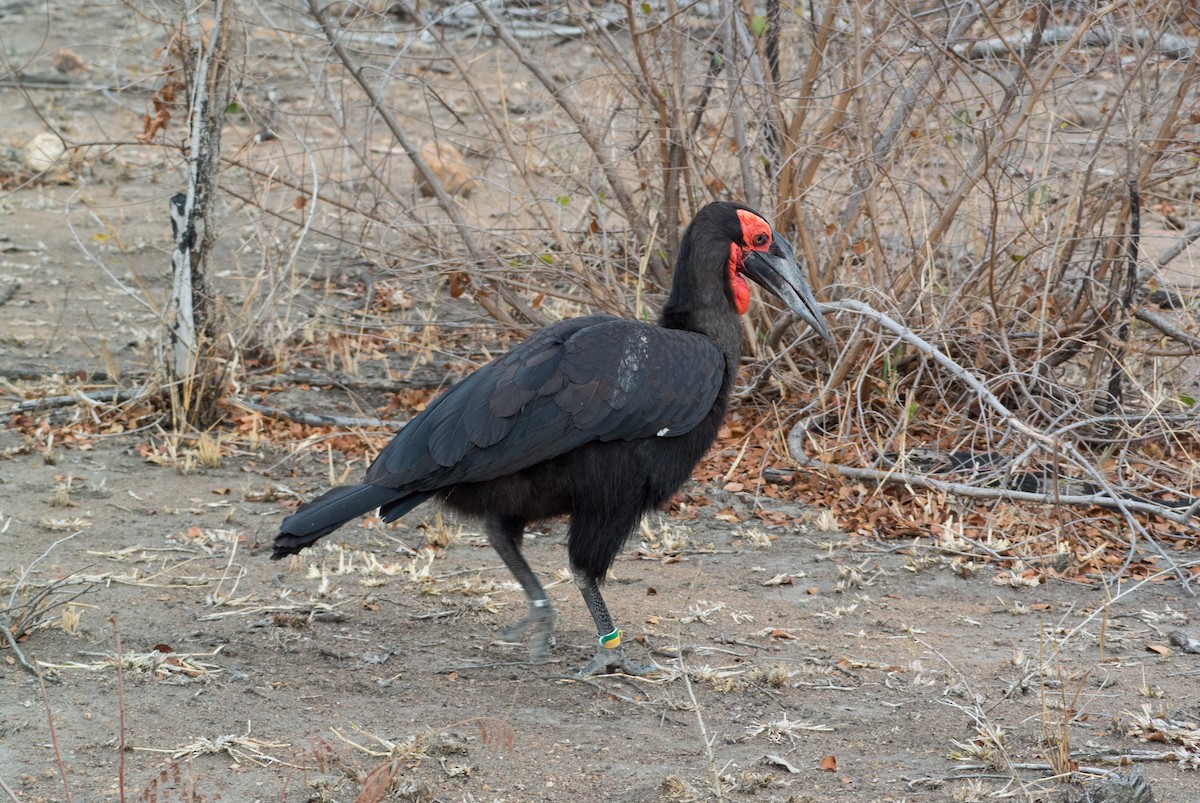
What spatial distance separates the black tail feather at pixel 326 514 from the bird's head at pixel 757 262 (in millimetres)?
1402

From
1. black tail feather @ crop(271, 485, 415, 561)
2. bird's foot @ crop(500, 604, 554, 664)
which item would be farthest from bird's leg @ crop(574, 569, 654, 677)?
black tail feather @ crop(271, 485, 415, 561)

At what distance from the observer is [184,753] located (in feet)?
10.8

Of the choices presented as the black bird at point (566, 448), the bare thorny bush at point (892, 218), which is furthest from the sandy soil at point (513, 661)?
the bare thorny bush at point (892, 218)

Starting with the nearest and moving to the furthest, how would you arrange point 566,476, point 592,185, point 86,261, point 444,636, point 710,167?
point 566,476
point 444,636
point 710,167
point 592,185
point 86,261

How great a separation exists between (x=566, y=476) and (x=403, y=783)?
118cm

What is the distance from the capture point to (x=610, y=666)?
4062 mm

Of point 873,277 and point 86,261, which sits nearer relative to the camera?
point 873,277

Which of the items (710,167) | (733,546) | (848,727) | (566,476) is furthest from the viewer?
(710,167)

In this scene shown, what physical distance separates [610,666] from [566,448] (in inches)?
27.4

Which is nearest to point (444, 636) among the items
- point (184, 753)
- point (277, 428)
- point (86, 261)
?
point (184, 753)

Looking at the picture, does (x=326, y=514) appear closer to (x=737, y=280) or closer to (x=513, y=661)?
(x=513, y=661)

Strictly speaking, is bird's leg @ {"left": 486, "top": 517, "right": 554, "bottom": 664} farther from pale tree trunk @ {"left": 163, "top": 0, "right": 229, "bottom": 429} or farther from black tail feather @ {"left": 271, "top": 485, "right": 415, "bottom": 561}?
pale tree trunk @ {"left": 163, "top": 0, "right": 229, "bottom": 429}

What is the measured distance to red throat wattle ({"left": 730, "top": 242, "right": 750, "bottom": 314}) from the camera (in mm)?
4504

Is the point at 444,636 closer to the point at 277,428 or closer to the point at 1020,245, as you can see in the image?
the point at 277,428
